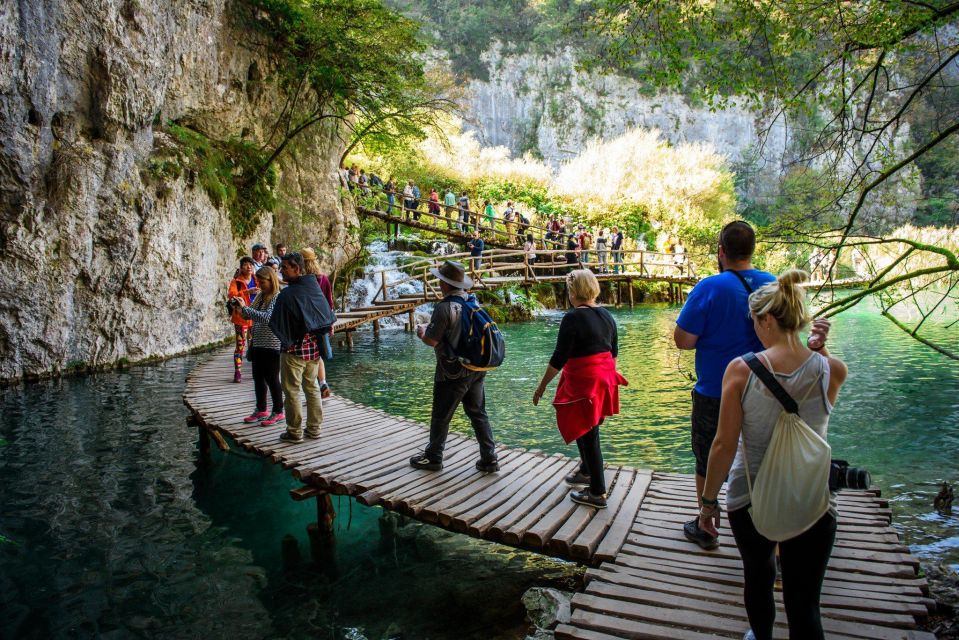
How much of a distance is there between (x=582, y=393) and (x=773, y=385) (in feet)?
6.17

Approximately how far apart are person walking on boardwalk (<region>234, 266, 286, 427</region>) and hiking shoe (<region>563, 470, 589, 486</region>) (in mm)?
3371

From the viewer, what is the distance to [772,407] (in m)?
2.26

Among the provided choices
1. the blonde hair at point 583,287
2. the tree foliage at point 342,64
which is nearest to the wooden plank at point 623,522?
the blonde hair at point 583,287

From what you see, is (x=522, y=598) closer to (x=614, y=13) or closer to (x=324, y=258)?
(x=614, y=13)

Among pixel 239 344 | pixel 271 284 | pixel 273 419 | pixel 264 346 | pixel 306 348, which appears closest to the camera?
pixel 306 348

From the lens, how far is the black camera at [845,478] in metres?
2.32

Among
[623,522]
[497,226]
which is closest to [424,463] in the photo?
[623,522]

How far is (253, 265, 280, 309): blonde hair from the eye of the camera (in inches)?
250

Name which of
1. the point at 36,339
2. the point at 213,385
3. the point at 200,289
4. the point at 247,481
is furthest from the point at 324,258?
the point at 247,481

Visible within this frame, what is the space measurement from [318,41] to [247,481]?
1414 cm

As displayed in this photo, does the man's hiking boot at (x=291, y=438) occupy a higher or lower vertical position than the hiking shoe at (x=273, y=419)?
lower

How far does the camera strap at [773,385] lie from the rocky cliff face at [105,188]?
12.5 metres

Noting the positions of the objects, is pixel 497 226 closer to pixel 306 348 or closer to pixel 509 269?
pixel 509 269

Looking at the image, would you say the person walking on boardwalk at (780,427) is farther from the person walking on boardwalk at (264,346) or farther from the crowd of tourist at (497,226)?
the crowd of tourist at (497,226)
